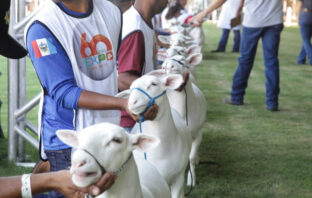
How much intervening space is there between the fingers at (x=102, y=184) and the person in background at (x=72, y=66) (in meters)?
0.52

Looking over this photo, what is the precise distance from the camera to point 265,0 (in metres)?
7.40

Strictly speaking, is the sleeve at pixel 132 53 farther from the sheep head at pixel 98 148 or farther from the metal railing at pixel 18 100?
the metal railing at pixel 18 100

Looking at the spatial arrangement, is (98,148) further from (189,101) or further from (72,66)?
(189,101)

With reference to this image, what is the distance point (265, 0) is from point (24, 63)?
4.10 meters

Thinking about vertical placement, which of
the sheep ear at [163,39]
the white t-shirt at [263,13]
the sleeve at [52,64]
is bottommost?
the sheep ear at [163,39]

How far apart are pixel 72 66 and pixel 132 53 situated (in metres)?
0.90

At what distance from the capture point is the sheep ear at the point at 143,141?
2082mm

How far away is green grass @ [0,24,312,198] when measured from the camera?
470 cm

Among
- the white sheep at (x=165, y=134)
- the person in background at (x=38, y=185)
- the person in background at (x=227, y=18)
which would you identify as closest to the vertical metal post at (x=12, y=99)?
the white sheep at (x=165, y=134)

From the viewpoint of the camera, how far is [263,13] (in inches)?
289

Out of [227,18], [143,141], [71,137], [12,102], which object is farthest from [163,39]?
[227,18]

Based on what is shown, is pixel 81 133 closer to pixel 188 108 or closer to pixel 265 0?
pixel 188 108

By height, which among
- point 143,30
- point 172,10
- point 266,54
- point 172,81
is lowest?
point 172,10

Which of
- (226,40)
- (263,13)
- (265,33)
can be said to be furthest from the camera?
(226,40)
